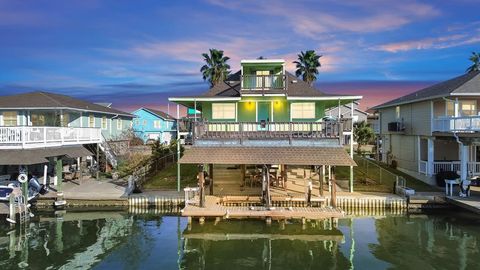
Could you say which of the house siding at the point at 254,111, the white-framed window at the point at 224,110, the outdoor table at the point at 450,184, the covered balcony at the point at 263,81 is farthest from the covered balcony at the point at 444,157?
the white-framed window at the point at 224,110

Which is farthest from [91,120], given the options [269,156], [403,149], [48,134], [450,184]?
[450,184]

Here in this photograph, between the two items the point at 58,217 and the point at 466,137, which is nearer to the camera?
the point at 58,217

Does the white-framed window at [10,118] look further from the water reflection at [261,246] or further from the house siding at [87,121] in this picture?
the water reflection at [261,246]

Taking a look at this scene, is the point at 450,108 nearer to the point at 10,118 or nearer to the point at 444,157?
the point at 444,157

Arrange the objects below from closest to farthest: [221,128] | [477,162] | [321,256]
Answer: [321,256] → [221,128] → [477,162]

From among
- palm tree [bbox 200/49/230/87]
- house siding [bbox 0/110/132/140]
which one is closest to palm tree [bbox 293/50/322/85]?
palm tree [bbox 200/49/230/87]

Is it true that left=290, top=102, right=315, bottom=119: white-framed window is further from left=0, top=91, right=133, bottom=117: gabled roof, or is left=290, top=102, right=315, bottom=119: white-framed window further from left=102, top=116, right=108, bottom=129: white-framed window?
left=102, top=116, right=108, bottom=129: white-framed window

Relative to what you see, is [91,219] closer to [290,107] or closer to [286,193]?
[286,193]

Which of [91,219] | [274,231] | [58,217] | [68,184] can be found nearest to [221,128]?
[274,231]
